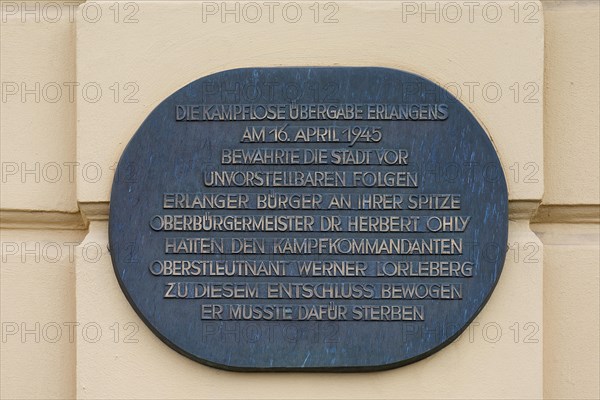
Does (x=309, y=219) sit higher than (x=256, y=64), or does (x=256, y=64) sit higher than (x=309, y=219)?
(x=256, y=64)

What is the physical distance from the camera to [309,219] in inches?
111

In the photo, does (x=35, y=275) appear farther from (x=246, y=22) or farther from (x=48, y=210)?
(x=246, y=22)

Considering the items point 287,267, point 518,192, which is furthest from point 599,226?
point 287,267

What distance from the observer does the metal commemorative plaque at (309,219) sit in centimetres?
278

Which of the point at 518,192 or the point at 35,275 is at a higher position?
the point at 518,192

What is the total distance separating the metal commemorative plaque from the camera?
2.78 meters

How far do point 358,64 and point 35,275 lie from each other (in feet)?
3.60

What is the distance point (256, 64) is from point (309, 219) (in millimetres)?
465

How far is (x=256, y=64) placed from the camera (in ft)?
9.48

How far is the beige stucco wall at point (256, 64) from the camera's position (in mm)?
2801

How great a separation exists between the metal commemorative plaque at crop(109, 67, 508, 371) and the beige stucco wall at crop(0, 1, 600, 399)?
0.06 metres

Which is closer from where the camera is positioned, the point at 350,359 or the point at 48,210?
the point at 350,359

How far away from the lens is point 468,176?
2820 millimetres

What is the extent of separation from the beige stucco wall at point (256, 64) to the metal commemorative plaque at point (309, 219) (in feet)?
0.21
